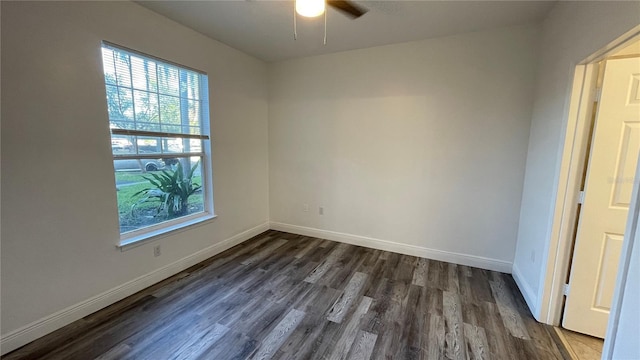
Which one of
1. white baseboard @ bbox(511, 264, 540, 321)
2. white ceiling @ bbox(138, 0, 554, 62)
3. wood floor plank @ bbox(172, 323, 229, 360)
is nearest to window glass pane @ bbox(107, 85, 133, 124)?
white ceiling @ bbox(138, 0, 554, 62)

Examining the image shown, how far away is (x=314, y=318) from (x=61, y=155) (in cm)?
227

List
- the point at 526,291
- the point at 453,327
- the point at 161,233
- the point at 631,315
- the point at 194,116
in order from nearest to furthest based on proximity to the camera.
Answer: the point at 631,315, the point at 453,327, the point at 526,291, the point at 161,233, the point at 194,116

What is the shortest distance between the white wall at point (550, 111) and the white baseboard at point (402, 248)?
252mm

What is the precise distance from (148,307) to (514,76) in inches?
160

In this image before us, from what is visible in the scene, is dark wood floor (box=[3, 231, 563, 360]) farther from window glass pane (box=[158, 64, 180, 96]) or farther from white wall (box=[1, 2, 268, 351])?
window glass pane (box=[158, 64, 180, 96])

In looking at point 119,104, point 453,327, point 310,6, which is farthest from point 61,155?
point 453,327

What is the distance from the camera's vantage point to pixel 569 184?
1860 millimetres

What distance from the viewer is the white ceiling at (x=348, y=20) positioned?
221cm

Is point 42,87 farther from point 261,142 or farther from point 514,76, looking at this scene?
point 514,76

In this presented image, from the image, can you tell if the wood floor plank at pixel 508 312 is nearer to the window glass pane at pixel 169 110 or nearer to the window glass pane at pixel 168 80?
the window glass pane at pixel 169 110

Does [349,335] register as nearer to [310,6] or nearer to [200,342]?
[200,342]

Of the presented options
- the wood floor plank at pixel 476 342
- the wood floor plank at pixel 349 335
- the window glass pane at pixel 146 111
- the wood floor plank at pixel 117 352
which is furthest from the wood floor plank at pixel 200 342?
the window glass pane at pixel 146 111

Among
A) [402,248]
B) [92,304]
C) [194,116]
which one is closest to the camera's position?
[92,304]

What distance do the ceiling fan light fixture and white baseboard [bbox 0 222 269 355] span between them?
2670 mm
